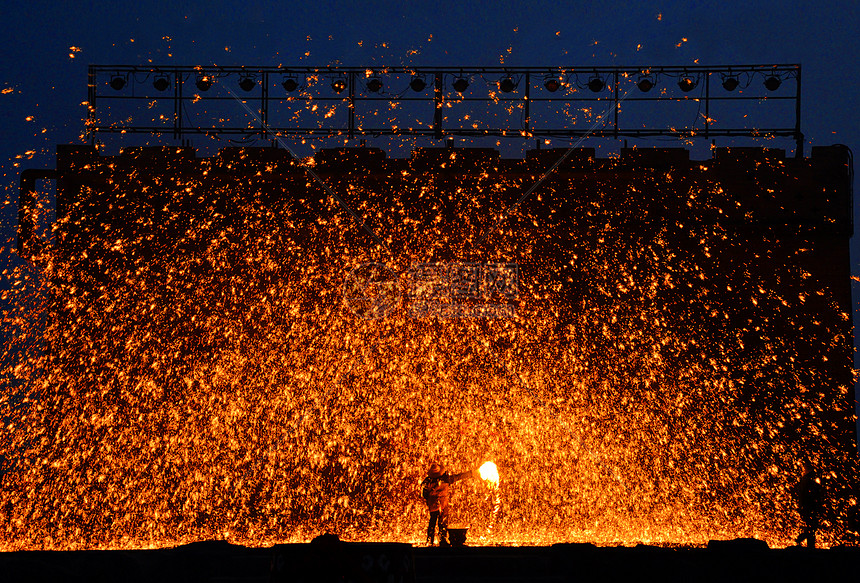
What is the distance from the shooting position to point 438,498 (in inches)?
340

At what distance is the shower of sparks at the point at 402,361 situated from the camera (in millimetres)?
12477

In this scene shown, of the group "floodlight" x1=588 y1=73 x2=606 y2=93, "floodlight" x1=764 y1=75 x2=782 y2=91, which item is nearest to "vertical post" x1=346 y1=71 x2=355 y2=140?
"floodlight" x1=588 y1=73 x2=606 y2=93

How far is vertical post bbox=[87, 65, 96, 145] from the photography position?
14.4 m

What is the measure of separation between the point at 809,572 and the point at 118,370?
11.7m

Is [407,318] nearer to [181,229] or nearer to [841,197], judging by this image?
[181,229]

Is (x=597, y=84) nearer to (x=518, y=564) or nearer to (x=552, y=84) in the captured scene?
(x=552, y=84)

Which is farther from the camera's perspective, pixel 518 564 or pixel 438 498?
pixel 438 498

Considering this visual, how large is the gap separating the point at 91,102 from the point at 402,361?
8.50 m

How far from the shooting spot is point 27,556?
6.03 m

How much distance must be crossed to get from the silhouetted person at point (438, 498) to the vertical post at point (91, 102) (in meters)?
10.6

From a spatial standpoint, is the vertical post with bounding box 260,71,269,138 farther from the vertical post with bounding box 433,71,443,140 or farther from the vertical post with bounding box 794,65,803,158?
the vertical post with bounding box 794,65,803,158

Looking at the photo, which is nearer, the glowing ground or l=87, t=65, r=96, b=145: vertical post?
the glowing ground

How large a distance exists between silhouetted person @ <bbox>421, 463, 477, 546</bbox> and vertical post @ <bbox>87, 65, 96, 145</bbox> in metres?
10.6

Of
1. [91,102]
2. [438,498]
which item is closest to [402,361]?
[438,498]
